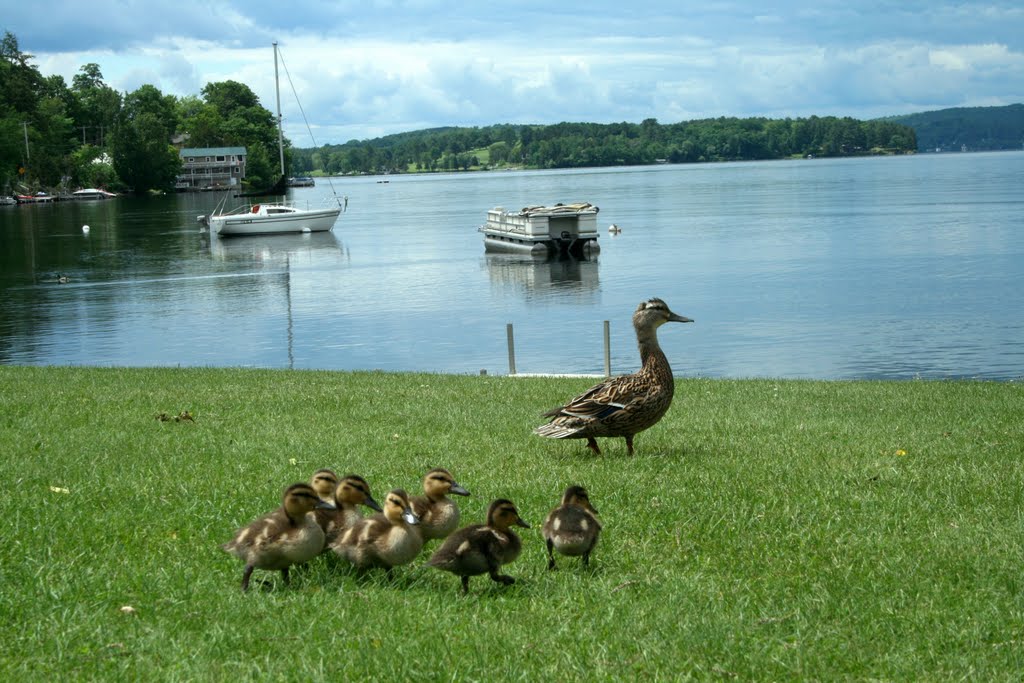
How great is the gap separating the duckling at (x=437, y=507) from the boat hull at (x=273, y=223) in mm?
87058

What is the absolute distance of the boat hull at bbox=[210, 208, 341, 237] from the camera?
91438mm

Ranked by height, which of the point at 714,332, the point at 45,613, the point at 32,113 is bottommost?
the point at 714,332

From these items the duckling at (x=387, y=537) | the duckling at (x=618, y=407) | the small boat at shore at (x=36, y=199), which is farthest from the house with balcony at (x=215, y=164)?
the duckling at (x=387, y=537)

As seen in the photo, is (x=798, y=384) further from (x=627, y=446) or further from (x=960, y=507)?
(x=960, y=507)

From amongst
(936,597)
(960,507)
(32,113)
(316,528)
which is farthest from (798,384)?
(32,113)

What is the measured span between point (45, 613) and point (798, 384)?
53.5ft

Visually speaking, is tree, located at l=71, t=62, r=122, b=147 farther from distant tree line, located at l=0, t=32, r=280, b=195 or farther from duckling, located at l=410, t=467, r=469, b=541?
duckling, located at l=410, t=467, r=469, b=541

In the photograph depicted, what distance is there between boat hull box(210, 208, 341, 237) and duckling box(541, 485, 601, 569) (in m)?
87.3

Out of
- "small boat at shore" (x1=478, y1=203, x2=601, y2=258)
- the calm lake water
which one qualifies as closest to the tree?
the calm lake water

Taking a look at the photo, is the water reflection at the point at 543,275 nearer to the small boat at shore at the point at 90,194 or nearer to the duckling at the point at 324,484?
the duckling at the point at 324,484

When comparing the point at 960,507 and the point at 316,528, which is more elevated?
the point at 316,528

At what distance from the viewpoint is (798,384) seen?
801 inches

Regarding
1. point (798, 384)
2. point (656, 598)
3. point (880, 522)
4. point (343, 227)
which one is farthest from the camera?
point (343, 227)

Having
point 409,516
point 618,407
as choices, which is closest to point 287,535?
point 409,516
